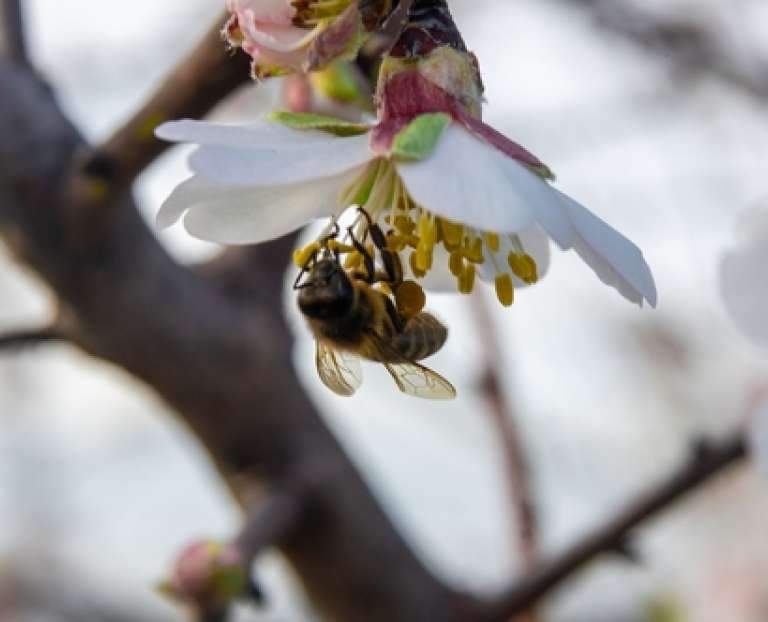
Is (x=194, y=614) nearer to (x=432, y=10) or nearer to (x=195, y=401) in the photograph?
(x=195, y=401)

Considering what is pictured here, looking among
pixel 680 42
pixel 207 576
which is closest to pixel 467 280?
pixel 207 576

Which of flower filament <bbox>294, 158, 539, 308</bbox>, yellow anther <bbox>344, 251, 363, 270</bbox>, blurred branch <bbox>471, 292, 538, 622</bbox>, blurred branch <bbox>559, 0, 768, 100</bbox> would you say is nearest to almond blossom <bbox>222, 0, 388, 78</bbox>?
flower filament <bbox>294, 158, 539, 308</bbox>

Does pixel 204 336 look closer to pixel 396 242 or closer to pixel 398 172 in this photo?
pixel 396 242

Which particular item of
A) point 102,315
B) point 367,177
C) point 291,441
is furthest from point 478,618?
point 367,177

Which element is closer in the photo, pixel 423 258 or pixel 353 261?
pixel 423 258

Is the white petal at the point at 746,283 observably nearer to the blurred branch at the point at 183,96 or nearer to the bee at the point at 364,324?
the bee at the point at 364,324

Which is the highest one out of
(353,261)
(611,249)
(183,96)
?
(611,249)

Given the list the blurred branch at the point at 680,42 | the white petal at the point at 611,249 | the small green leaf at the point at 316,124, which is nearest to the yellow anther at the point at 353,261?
the small green leaf at the point at 316,124
